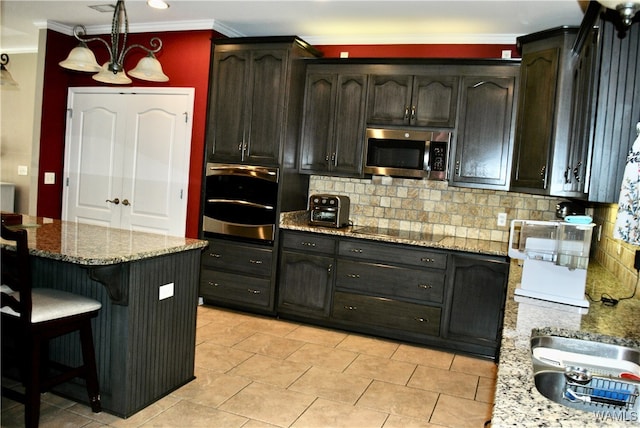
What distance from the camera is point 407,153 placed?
14.4 feet

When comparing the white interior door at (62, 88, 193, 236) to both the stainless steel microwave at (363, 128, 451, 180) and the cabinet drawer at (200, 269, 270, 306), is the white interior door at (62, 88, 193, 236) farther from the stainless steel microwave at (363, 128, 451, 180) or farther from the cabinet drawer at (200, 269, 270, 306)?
the stainless steel microwave at (363, 128, 451, 180)

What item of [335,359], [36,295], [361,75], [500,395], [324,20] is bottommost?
[335,359]

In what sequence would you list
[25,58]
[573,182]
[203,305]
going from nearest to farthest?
[573,182], [203,305], [25,58]

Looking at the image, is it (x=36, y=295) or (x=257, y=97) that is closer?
(x=36, y=295)

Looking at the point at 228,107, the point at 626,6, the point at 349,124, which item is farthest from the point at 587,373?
the point at 228,107

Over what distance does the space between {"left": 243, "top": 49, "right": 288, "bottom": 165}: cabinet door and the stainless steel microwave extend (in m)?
0.83

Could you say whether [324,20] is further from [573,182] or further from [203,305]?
[203,305]

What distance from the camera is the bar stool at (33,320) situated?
230 cm

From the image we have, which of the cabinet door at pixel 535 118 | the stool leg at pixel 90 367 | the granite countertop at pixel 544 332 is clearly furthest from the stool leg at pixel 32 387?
the cabinet door at pixel 535 118

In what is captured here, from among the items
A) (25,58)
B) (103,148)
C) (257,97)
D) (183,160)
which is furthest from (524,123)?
(25,58)

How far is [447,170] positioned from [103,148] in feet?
11.8

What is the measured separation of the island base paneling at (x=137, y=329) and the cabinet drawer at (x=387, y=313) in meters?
1.58

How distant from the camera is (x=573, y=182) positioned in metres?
3.18

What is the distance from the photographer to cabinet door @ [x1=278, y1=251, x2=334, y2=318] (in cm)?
444
